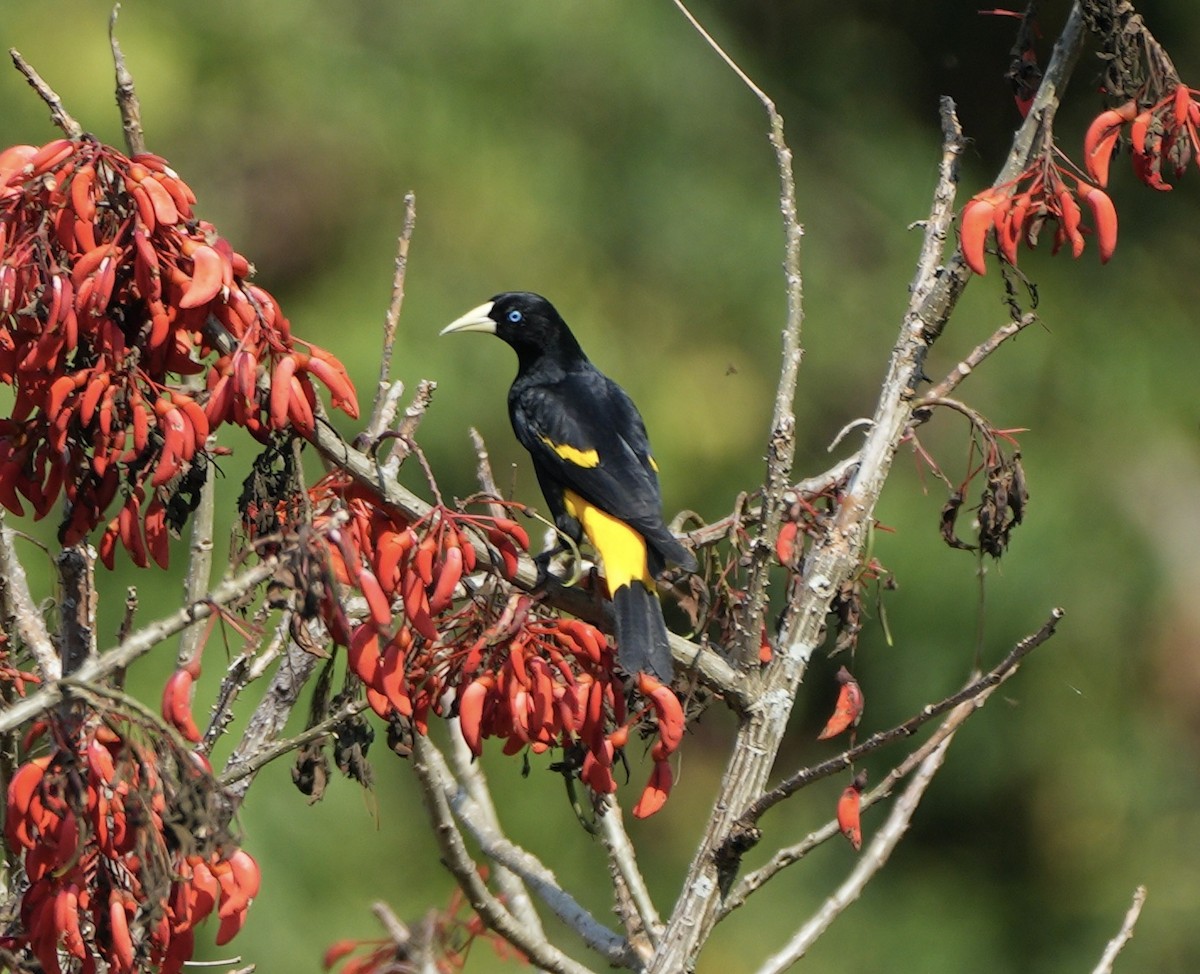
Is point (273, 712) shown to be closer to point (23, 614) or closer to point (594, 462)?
point (23, 614)

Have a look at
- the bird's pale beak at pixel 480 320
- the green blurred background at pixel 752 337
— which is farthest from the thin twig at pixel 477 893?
the green blurred background at pixel 752 337

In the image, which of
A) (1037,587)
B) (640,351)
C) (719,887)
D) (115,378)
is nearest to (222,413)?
(115,378)

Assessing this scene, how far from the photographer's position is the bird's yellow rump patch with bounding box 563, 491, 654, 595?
8.18 ft

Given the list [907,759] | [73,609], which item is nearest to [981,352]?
[907,759]

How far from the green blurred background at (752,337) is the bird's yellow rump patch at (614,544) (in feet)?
4.36

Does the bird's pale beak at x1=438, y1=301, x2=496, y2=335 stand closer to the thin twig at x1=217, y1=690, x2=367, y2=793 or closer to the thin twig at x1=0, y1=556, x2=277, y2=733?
the thin twig at x1=217, y1=690, x2=367, y2=793

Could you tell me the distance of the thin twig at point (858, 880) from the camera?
2.08m

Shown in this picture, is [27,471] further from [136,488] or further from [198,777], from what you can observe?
[198,777]

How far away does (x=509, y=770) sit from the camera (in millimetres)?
4262

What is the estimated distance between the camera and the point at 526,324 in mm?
3561

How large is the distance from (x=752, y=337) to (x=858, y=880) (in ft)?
9.32

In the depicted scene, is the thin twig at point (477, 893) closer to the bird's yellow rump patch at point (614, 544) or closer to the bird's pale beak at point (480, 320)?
the bird's yellow rump patch at point (614, 544)

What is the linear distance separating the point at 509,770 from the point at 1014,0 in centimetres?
298

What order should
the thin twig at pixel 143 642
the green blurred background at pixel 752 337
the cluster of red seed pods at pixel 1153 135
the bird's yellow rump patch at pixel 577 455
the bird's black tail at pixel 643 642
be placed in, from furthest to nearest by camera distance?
the green blurred background at pixel 752 337, the bird's yellow rump patch at pixel 577 455, the cluster of red seed pods at pixel 1153 135, the bird's black tail at pixel 643 642, the thin twig at pixel 143 642
